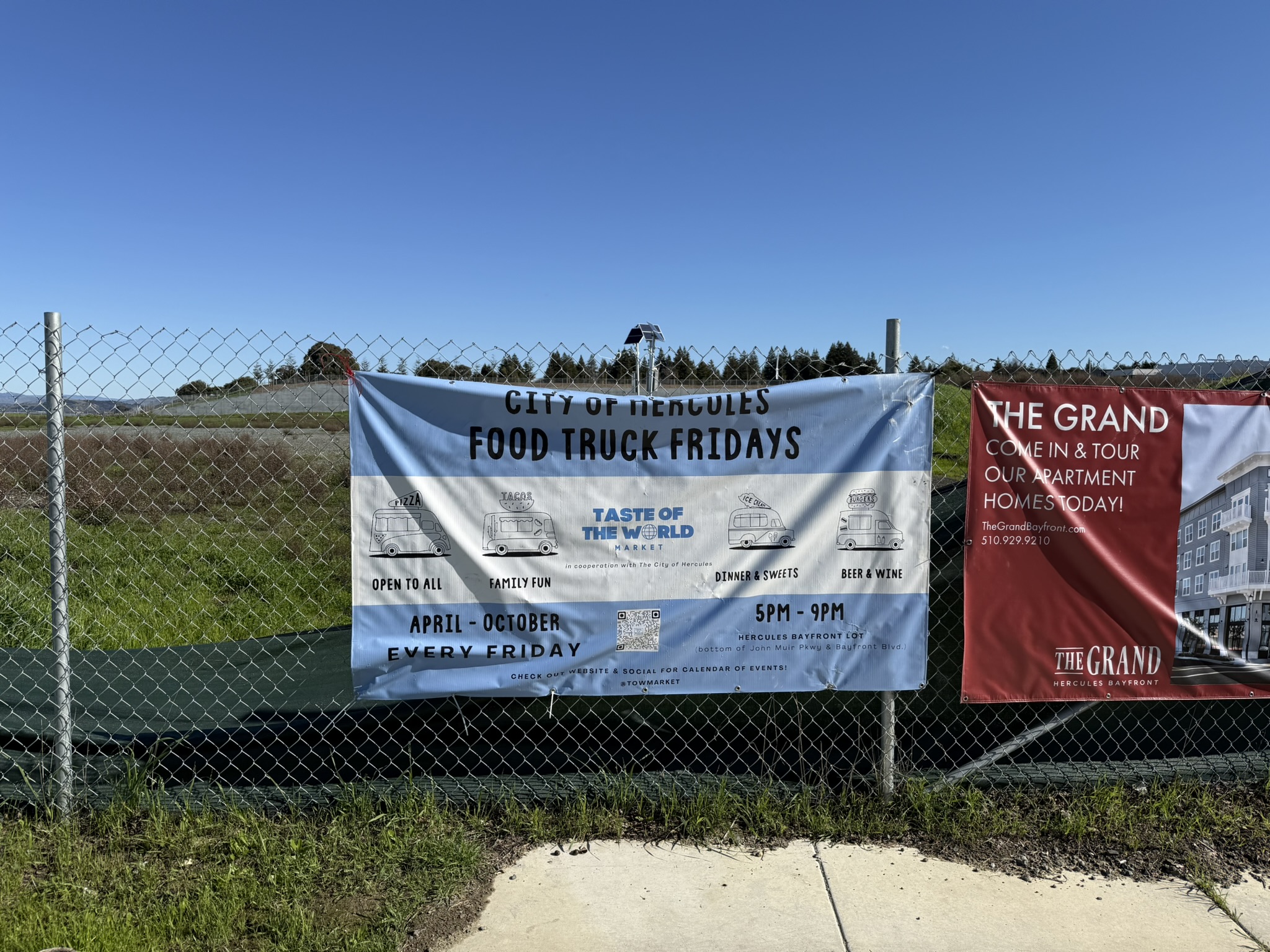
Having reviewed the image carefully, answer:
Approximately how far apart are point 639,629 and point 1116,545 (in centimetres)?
201

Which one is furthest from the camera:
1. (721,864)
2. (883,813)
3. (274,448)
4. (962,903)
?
(274,448)

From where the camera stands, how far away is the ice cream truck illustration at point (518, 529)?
11.2ft

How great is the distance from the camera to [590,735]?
3.77 m

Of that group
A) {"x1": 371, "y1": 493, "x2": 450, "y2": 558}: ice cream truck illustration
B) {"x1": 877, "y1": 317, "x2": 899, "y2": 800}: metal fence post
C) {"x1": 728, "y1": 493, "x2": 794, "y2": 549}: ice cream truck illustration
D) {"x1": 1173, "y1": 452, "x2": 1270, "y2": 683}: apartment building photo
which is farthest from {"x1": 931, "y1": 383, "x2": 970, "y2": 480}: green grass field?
{"x1": 371, "y1": 493, "x2": 450, "y2": 558}: ice cream truck illustration

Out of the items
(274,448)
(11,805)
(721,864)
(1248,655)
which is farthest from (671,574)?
(274,448)

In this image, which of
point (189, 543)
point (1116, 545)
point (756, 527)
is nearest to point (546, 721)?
point (756, 527)

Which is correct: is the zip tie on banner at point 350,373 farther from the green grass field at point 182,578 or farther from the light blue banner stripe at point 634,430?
the green grass field at point 182,578

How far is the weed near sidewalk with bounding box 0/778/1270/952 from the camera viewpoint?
2.82 m

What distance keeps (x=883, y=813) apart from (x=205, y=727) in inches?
114

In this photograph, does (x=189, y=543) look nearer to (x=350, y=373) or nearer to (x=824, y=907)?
(x=350, y=373)

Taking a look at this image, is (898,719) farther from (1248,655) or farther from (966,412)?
(966,412)

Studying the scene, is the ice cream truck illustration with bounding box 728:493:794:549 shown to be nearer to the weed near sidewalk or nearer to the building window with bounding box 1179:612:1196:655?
the weed near sidewalk

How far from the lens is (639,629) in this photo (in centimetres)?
348

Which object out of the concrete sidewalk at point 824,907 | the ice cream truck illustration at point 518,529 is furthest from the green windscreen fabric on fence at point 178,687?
the concrete sidewalk at point 824,907
